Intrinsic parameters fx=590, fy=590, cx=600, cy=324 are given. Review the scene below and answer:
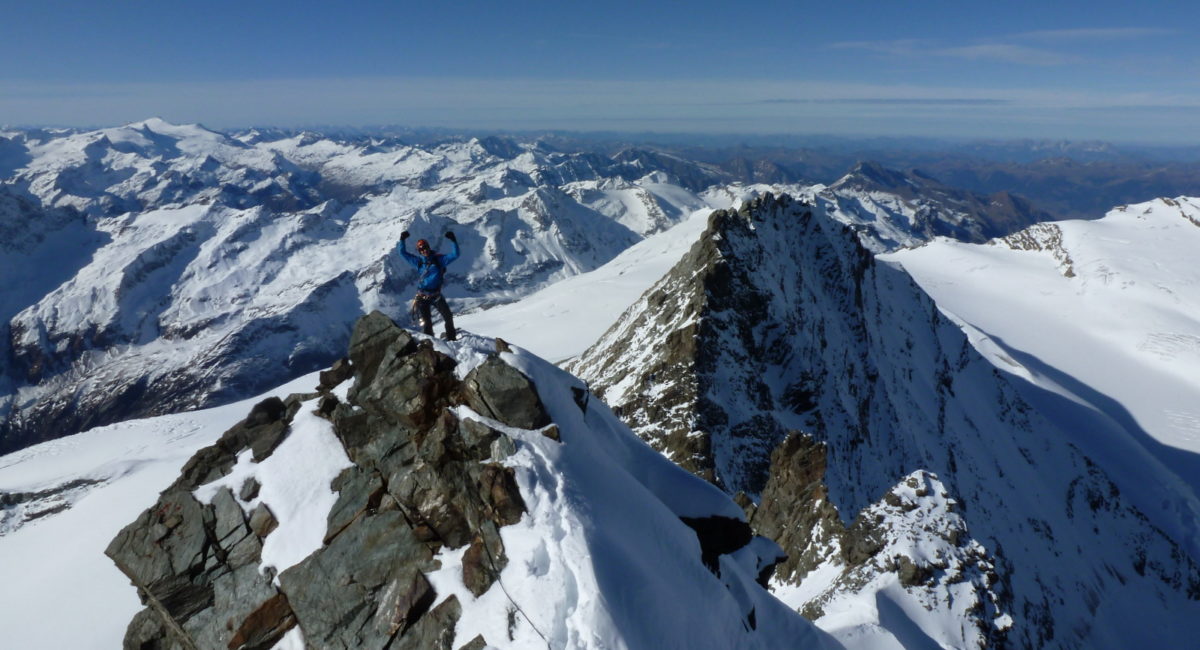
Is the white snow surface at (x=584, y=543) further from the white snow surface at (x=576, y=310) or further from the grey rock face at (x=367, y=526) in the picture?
the white snow surface at (x=576, y=310)

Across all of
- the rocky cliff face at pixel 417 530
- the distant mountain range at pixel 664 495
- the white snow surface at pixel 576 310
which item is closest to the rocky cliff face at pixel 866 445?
the distant mountain range at pixel 664 495

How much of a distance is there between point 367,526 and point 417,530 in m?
→ 1.42

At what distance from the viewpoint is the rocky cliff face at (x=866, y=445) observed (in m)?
24.7

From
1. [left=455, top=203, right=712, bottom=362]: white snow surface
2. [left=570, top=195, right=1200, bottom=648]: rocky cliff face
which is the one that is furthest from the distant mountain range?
[left=455, top=203, right=712, bottom=362]: white snow surface

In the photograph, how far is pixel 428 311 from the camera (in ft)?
54.3

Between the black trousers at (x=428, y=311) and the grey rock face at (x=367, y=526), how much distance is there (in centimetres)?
129

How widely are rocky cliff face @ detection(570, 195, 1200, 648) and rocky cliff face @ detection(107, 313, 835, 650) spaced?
11.0 m

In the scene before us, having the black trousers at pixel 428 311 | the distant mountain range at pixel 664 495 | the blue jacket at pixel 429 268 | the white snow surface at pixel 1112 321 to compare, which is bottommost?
the white snow surface at pixel 1112 321

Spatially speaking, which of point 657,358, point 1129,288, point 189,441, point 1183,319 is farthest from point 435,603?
point 1129,288

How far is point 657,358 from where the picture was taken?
3550 centimetres

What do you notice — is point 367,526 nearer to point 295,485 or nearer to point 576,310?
point 295,485

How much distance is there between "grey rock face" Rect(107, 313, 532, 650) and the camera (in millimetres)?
11359

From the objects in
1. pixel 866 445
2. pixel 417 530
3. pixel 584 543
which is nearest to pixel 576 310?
pixel 866 445

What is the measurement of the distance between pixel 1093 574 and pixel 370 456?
2155 inches
